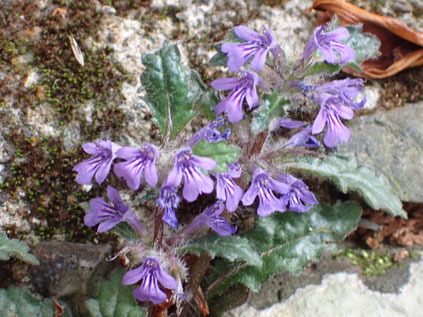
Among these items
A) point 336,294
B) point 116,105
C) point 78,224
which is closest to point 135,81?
point 116,105

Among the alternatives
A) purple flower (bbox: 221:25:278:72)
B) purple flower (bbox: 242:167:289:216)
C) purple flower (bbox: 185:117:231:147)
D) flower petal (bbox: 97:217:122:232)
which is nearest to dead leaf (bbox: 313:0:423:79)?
purple flower (bbox: 221:25:278:72)

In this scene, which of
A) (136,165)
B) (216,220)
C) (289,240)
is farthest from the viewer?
(289,240)

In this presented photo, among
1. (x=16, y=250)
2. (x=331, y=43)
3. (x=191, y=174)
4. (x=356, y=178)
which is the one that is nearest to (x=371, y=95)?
(x=356, y=178)

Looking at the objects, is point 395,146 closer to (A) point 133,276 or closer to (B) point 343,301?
(B) point 343,301

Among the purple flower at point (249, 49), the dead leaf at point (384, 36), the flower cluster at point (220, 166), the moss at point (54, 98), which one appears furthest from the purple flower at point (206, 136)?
the dead leaf at point (384, 36)

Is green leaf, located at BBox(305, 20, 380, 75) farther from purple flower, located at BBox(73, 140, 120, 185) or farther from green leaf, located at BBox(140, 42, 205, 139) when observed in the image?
purple flower, located at BBox(73, 140, 120, 185)

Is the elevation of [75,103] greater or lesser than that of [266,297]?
greater

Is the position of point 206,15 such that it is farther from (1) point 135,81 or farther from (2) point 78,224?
(2) point 78,224
